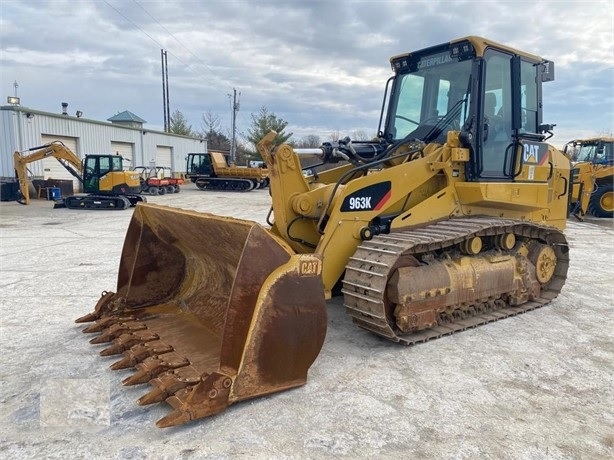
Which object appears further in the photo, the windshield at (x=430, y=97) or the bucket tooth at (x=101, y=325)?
the windshield at (x=430, y=97)

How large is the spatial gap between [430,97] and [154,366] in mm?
4314

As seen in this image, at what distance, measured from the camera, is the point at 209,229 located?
415 centimetres

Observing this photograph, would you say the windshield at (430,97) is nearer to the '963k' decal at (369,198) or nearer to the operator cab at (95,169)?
the '963k' decal at (369,198)

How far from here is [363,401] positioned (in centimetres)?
340

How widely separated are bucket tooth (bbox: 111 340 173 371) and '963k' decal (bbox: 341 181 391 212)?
6.35ft

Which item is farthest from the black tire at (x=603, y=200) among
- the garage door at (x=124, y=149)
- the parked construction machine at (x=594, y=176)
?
the garage door at (x=124, y=149)

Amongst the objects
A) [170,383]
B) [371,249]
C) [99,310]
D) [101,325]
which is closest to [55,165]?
[99,310]

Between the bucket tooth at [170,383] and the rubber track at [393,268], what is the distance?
1.50 metres

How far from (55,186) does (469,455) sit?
75.6ft

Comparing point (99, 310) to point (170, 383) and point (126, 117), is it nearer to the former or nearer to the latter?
point (170, 383)

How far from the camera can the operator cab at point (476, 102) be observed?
513 cm

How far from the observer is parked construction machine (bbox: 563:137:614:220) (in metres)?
15.9

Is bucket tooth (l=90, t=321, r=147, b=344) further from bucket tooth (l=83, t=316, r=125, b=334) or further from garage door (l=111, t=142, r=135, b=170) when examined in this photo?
garage door (l=111, t=142, r=135, b=170)

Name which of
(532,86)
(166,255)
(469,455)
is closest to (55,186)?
(166,255)
